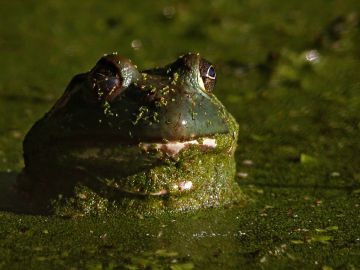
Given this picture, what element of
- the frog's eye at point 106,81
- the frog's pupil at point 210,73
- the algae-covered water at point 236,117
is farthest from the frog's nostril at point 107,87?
the algae-covered water at point 236,117

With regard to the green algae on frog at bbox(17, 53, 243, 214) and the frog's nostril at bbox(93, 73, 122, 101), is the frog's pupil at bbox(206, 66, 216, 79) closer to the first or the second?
the green algae on frog at bbox(17, 53, 243, 214)

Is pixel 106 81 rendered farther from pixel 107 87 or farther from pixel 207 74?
pixel 207 74

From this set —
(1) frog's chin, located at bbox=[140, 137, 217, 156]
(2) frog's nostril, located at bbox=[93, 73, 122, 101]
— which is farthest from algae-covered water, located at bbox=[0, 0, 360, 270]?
(2) frog's nostril, located at bbox=[93, 73, 122, 101]

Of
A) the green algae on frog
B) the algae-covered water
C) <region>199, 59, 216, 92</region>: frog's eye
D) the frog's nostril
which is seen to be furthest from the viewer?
<region>199, 59, 216, 92</region>: frog's eye

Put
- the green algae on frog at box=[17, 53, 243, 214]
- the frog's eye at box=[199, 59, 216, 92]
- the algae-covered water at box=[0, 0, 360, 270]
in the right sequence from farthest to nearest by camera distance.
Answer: the frog's eye at box=[199, 59, 216, 92] → the green algae on frog at box=[17, 53, 243, 214] → the algae-covered water at box=[0, 0, 360, 270]

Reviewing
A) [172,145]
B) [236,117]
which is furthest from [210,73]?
[236,117]

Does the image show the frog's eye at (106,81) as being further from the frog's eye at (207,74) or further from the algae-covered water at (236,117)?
the algae-covered water at (236,117)

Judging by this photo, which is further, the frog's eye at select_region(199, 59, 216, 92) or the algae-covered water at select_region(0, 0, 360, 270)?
the frog's eye at select_region(199, 59, 216, 92)

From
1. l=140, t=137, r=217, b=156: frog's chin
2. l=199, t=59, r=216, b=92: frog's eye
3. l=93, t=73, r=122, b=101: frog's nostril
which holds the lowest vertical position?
l=140, t=137, r=217, b=156: frog's chin
